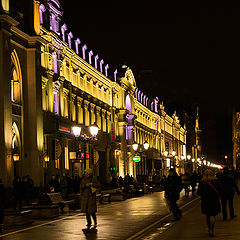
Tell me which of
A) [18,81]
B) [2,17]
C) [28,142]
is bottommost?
[28,142]

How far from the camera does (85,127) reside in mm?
53938

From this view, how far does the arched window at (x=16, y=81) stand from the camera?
36312mm

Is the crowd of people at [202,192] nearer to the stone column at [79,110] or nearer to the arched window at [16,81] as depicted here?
the arched window at [16,81]

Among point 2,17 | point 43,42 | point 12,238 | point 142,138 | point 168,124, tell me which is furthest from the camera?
point 168,124

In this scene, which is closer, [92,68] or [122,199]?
[122,199]

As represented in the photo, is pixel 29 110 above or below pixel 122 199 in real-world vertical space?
above

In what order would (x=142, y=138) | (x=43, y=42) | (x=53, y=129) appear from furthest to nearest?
1. (x=142, y=138)
2. (x=53, y=129)
3. (x=43, y=42)

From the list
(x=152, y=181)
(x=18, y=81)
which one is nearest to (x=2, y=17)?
(x=18, y=81)

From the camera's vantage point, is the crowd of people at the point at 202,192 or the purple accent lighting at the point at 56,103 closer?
the crowd of people at the point at 202,192

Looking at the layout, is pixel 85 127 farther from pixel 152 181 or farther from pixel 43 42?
pixel 43 42

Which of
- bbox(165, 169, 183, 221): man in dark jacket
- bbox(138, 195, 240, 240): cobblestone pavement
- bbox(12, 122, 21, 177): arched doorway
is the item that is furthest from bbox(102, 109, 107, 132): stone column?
bbox(138, 195, 240, 240): cobblestone pavement

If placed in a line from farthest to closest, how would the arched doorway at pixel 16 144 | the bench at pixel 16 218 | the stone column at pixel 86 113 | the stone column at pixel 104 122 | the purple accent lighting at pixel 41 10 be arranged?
the stone column at pixel 104 122 → the stone column at pixel 86 113 → the purple accent lighting at pixel 41 10 → the arched doorway at pixel 16 144 → the bench at pixel 16 218

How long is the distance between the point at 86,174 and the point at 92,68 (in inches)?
1586

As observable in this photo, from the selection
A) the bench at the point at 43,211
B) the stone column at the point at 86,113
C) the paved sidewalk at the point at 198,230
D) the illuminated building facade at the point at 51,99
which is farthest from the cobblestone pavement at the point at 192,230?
the stone column at the point at 86,113
